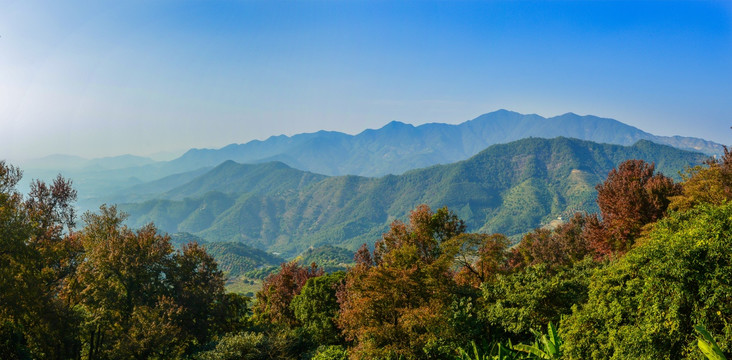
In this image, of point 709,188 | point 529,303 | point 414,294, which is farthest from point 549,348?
point 709,188

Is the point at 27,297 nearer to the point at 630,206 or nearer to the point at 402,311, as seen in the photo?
the point at 402,311

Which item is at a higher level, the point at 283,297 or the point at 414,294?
the point at 414,294

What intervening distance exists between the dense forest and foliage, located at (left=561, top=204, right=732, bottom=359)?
4 centimetres

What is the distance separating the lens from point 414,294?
1819cm

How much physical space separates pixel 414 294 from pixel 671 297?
32.9 feet

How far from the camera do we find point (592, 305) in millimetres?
14227

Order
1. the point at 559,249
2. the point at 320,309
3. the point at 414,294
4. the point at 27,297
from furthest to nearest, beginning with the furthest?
the point at 559,249 < the point at 320,309 < the point at 414,294 < the point at 27,297

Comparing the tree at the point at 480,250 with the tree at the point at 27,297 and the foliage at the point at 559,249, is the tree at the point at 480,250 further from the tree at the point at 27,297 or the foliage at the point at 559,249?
the tree at the point at 27,297

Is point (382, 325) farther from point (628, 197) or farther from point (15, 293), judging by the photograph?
point (628, 197)

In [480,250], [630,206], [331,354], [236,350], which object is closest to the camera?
[236,350]

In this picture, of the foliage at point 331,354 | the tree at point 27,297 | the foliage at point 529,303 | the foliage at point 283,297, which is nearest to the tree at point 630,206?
the foliage at point 529,303

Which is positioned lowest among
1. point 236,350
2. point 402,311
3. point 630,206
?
point 236,350

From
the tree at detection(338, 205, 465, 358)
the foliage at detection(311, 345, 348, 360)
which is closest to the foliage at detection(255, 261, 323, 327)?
the foliage at detection(311, 345, 348, 360)

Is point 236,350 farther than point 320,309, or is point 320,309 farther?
point 320,309
